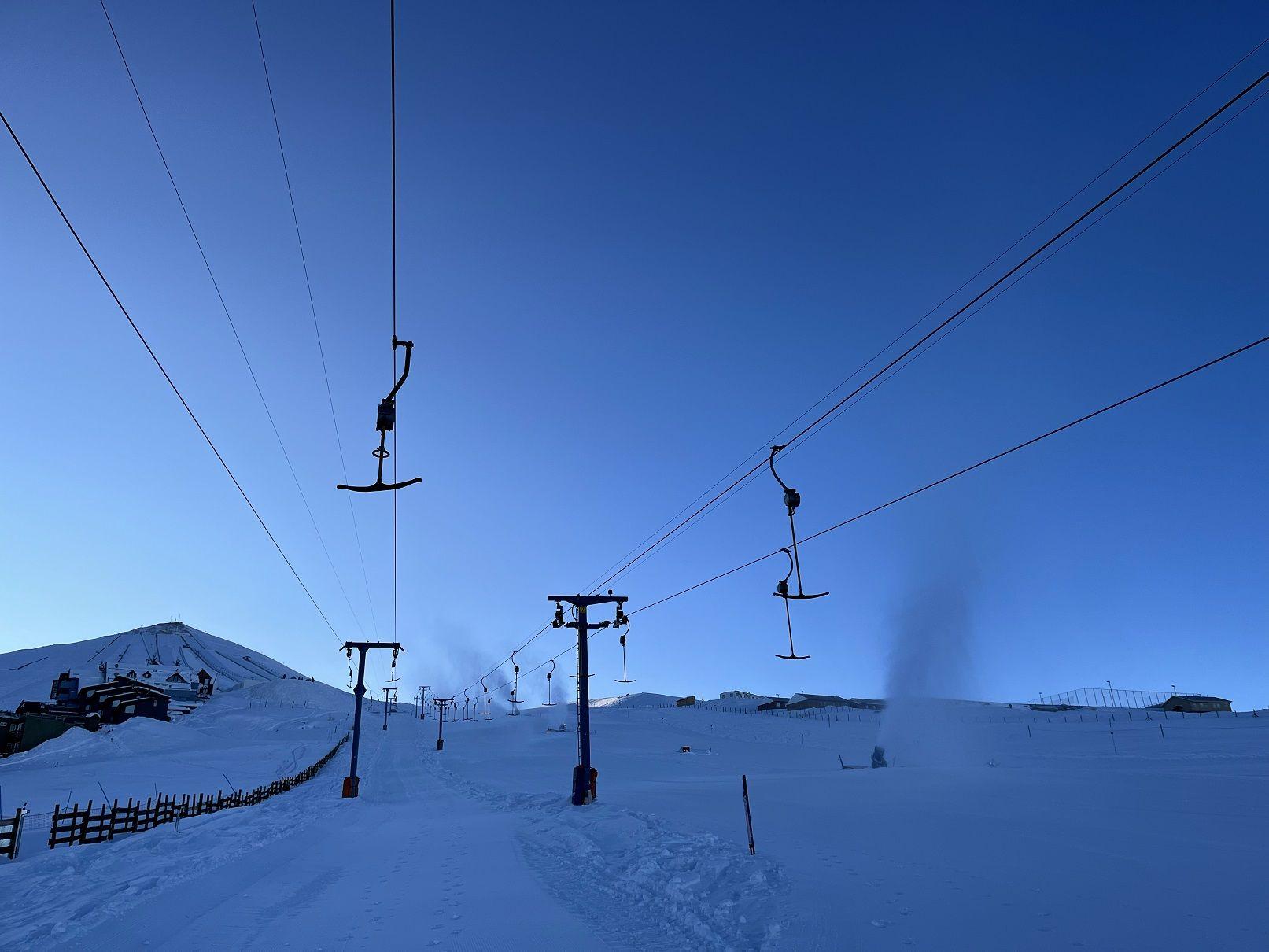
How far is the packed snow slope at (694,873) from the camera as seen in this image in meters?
9.20

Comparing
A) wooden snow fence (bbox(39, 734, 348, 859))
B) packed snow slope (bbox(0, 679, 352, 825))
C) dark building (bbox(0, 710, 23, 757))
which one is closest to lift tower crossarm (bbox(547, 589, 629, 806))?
wooden snow fence (bbox(39, 734, 348, 859))

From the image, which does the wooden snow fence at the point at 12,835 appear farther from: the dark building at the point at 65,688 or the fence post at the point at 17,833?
the dark building at the point at 65,688

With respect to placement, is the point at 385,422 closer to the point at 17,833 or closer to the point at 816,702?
the point at 17,833

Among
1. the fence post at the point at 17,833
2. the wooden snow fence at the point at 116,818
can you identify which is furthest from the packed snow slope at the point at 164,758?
the fence post at the point at 17,833

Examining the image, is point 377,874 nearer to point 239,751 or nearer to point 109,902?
point 109,902

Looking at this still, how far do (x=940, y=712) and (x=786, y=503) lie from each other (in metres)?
66.0

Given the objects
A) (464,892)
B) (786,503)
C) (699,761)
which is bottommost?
(699,761)

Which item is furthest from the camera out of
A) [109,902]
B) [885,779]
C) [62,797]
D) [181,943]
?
[62,797]

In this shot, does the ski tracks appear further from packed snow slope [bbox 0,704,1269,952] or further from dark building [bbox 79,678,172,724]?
dark building [bbox 79,678,172,724]

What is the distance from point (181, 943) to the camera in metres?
Result: 9.34

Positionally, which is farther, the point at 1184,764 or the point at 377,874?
the point at 1184,764

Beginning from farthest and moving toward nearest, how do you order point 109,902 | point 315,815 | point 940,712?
point 940,712 < point 315,815 < point 109,902

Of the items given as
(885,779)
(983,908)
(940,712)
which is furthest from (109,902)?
(940,712)

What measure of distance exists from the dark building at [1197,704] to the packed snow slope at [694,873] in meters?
92.2
